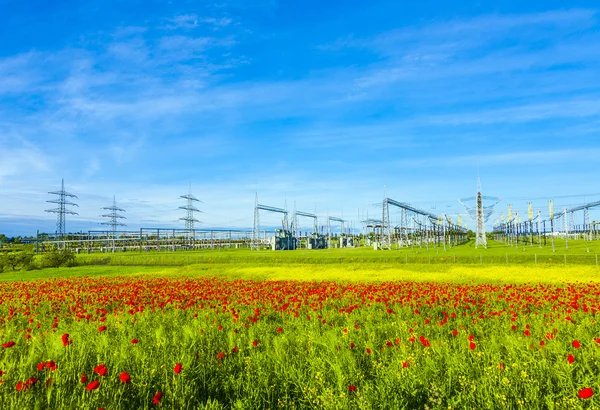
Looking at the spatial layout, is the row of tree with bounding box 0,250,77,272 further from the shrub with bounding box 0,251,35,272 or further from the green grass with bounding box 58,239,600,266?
the green grass with bounding box 58,239,600,266

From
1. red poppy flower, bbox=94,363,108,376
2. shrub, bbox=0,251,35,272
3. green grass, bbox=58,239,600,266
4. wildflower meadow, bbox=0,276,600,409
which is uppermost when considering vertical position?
red poppy flower, bbox=94,363,108,376

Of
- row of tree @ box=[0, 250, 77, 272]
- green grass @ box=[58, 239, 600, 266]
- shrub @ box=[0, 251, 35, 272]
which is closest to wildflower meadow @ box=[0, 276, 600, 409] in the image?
green grass @ box=[58, 239, 600, 266]

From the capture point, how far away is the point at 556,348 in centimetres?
583

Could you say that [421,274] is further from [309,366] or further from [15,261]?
[15,261]

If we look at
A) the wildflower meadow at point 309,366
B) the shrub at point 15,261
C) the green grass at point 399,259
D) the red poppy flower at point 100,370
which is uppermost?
the red poppy flower at point 100,370

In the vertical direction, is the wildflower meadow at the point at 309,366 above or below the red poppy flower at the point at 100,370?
below

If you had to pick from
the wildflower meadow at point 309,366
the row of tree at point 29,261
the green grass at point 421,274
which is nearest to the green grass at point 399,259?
the row of tree at point 29,261

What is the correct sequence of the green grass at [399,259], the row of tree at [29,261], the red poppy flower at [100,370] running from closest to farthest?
the red poppy flower at [100,370] < the green grass at [399,259] < the row of tree at [29,261]

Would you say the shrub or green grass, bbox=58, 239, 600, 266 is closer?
green grass, bbox=58, 239, 600, 266

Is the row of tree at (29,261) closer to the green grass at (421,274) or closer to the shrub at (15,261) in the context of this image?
the shrub at (15,261)

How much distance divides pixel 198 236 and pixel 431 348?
147 metres

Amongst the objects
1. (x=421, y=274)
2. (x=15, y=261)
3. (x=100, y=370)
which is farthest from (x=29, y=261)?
(x=100, y=370)

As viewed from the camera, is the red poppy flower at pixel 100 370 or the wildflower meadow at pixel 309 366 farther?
the wildflower meadow at pixel 309 366

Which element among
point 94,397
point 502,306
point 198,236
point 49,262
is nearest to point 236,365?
point 94,397
